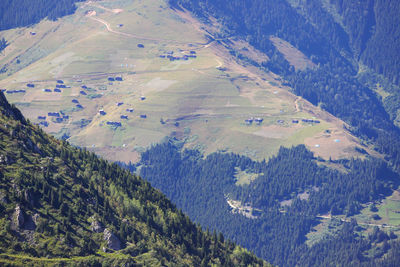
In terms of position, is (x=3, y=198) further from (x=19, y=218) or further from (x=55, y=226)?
(x=55, y=226)

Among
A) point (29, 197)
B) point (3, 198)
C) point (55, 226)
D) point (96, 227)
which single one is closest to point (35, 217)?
point (55, 226)

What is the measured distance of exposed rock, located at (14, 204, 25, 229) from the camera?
16638 cm

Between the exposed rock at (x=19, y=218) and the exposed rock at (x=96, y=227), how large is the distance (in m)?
22.2

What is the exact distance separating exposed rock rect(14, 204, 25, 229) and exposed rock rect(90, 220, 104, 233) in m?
22.2

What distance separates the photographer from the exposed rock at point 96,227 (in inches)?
7233

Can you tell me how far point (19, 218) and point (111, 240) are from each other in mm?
26891

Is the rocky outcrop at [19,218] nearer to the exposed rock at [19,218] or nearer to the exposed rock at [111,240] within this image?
the exposed rock at [19,218]

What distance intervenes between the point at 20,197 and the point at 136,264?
35678mm

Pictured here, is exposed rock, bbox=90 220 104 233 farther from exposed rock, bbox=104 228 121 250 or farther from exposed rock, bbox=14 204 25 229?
exposed rock, bbox=14 204 25 229

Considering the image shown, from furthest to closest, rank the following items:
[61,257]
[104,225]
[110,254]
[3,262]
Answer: [104,225]
[110,254]
[61,257]
[3,262]

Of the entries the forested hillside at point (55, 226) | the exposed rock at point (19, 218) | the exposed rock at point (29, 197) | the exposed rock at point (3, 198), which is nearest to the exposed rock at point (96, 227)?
the forested hillside at point (55, 226)

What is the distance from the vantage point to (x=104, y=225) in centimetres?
18838

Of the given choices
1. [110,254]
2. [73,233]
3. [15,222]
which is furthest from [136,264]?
[15,222]

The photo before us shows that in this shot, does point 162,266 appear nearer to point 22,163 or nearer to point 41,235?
point 41,235
